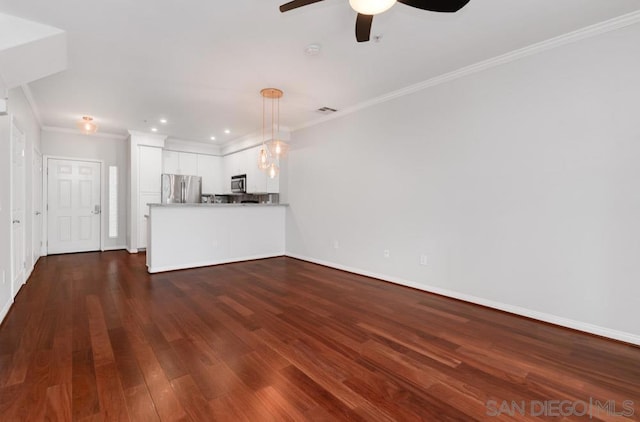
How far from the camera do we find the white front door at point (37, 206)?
5.09m

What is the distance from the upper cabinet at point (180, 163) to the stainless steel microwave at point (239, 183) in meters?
1.14

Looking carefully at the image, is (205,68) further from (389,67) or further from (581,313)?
(581,313)

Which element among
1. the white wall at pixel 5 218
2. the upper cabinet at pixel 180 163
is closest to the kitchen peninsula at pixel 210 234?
the white wall at pixel 5 218

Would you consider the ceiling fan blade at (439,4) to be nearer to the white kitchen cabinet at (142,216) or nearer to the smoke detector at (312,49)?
the smoke detector at (312,49)

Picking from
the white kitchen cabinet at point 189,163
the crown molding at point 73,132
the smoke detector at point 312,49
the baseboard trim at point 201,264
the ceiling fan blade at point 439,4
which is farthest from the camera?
the white kitchen cabinet at point 189,163

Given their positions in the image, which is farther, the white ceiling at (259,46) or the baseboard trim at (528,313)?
the baseboard trim at (528,313)

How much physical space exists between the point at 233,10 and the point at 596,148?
3335 mm

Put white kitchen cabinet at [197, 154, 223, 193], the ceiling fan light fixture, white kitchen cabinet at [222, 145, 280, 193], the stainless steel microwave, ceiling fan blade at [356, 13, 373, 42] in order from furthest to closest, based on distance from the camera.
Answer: white kitchen cabinet at [197, 154, 223, 193] → the stainless steel microwave → white kitchen cabinet at [222, 145, 280, 193] → ceiling fan blade at [356, 13, 373, 42] → the ceiling fan light fixture

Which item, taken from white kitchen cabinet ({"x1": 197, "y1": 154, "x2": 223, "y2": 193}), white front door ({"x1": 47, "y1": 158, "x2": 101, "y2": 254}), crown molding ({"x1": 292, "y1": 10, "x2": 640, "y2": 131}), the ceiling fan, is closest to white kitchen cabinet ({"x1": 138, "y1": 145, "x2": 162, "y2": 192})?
white front door ({"x1": 47, "y1": 158, "x2": 101, "y2": 254})

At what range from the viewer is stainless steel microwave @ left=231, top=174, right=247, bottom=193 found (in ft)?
23.2

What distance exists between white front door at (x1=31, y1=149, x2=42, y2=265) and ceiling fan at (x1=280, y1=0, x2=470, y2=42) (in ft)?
18.6

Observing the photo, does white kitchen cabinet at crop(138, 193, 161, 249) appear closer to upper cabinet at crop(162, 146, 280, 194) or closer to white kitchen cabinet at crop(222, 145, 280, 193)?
upper cabinet at crop(162, 146, 280, 194)

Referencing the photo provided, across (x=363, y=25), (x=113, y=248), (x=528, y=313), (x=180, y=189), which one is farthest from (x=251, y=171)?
(x=528, y=313)

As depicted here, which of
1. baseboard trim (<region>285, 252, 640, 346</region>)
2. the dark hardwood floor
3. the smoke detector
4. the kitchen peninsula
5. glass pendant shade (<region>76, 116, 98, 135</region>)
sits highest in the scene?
the smoke detector
